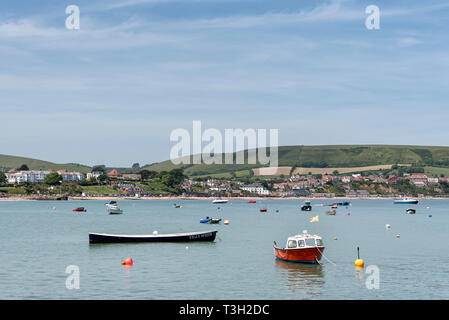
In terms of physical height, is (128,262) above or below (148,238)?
below

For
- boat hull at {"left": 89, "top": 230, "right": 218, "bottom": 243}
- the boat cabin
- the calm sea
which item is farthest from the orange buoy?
boat hull at {"left": 89, "top": 230, "right": 218, "bottom": 243}

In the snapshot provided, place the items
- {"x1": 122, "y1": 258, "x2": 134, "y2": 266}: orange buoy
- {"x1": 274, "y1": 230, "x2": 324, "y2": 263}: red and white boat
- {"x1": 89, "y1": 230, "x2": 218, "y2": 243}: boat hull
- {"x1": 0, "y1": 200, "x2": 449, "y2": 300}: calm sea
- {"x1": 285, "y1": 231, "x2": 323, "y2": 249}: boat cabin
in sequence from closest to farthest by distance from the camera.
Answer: {"x1": 0, "y1": 200, "x2": 449, "y2": 300}: calm sea, {"x1": 274, "y1": 230, "x2": 324, "y2": 263}: red and white boat, {"x1": 122, "y1": 258, "x2": 134, "y2": 266}: orange buoy, {"x1": 285, "y1": 231, "x2": 323, "y2": 249}: boat cabin, {"x1": 89, "y1": 230, "x2": 218, "y2": 243}: boat hull

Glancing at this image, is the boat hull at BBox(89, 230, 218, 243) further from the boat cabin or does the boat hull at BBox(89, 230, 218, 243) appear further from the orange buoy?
the boat cabin

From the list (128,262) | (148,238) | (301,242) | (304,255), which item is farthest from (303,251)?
(148,238)

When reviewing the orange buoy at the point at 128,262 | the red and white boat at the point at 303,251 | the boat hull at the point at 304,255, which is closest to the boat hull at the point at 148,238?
the orange buoy at the point at 128,262

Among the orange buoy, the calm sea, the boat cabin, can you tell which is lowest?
the calm sea

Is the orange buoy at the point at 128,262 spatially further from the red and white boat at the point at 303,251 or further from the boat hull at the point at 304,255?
the boat hull at the point at 304,255

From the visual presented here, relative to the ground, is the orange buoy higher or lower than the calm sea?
higher

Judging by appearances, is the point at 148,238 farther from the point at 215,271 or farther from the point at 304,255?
the point at 304,255
